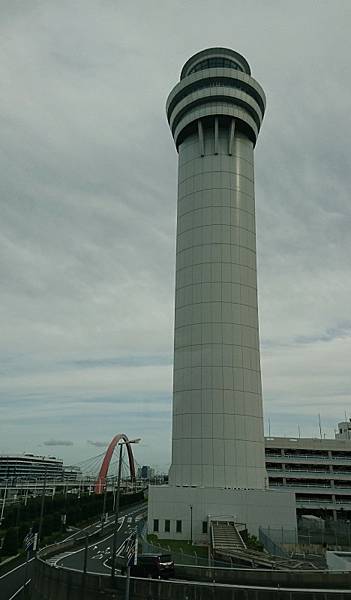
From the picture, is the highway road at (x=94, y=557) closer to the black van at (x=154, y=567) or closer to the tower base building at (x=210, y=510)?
the black van at (x=154, y=567)

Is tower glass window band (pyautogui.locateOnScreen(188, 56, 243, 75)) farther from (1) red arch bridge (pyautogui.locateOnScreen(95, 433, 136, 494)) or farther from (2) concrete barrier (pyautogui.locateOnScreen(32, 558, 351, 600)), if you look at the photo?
(1) red arch bridge (pyautogui.locateOnScreen(95, 433, 136, 494))

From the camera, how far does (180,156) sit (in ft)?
214

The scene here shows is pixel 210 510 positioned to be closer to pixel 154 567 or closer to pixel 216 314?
pixel 154 567

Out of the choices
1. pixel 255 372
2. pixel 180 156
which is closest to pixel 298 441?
pixel 255 372

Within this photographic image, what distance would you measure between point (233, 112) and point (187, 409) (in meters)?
38.5

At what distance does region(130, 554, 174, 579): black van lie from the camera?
28547 millimetres

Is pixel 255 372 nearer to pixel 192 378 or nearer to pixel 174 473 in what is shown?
pixel 192 378

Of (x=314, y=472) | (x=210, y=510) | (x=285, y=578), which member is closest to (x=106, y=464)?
(x=314, y=472)

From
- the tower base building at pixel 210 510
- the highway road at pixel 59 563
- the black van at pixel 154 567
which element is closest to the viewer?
the black van at pixel 154 567

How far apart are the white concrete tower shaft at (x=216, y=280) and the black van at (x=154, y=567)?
2091cm

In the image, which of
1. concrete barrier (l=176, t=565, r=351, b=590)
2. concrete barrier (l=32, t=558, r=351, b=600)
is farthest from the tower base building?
concrete barrier (l=176, t=565, r=351, b=590)

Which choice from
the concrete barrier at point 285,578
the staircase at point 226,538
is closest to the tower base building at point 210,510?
the staircase at point 226,538

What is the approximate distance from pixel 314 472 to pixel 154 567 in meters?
71.5

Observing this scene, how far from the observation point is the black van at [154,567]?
28547 millimetres
